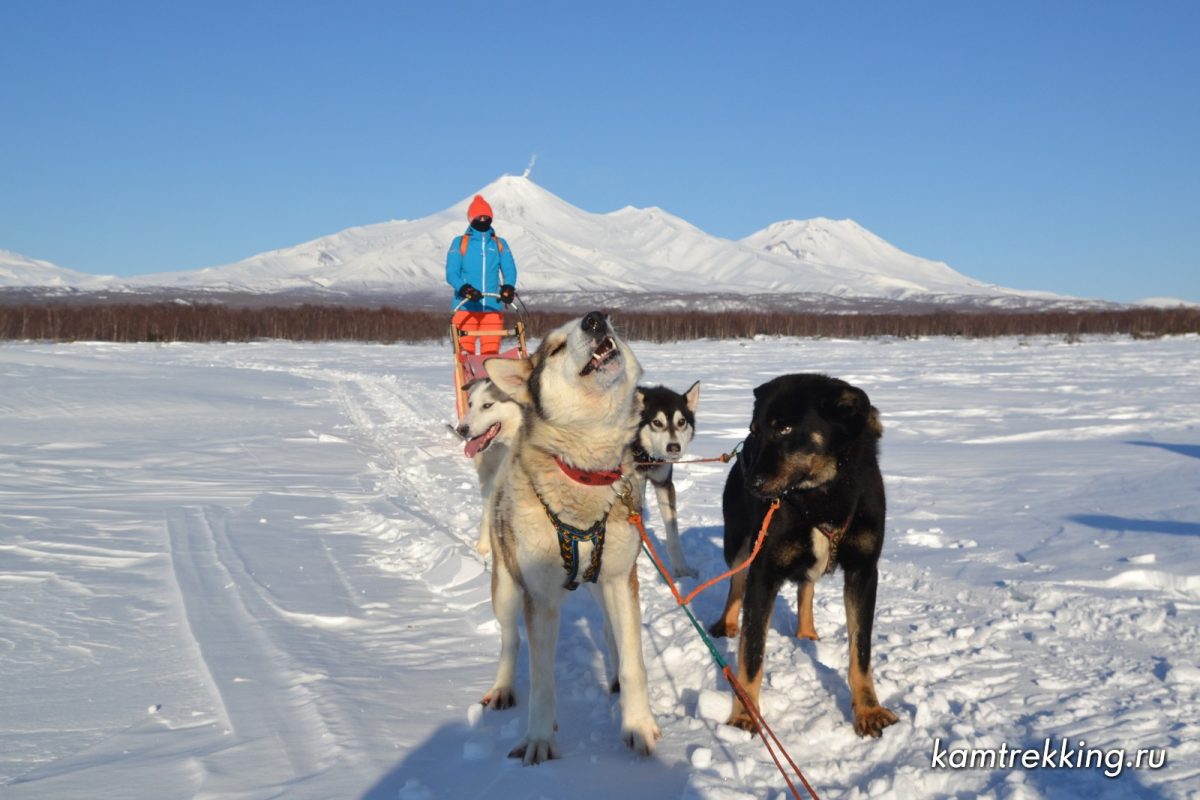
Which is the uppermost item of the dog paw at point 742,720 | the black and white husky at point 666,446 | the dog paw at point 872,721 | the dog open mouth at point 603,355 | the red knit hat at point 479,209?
the red knit hat at point 479,209

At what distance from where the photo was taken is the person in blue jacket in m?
8.19

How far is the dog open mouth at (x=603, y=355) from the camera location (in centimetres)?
328

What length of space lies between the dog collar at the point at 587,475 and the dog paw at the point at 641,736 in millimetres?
933

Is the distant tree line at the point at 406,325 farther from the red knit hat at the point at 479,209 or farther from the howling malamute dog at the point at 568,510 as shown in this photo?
the howling malamute dog at the point at 568,510

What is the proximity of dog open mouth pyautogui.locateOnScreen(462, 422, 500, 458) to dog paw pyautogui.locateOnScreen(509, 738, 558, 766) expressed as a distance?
9.71ft

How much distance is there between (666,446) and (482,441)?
4.34 feet

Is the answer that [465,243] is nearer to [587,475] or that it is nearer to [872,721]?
[587,475]

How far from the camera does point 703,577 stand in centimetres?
558

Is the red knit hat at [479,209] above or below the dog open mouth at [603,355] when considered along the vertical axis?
above

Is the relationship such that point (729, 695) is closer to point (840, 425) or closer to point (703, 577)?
point (840, 425)

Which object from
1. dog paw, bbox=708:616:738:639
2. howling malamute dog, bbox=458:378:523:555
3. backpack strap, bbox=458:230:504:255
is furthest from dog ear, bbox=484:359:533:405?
backpack strap, bbox=458:230:504:255

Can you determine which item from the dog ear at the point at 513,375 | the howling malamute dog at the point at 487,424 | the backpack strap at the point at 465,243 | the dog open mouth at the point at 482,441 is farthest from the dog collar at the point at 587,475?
the backpack strap at the point at 465,243

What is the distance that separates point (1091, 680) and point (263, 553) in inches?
187

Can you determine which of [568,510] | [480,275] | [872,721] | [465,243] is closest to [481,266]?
[480,275]
